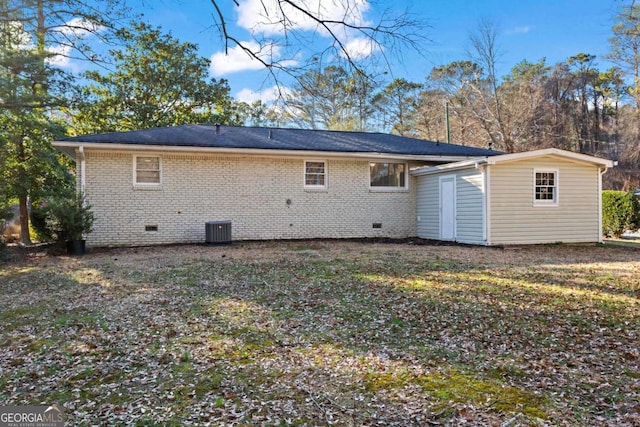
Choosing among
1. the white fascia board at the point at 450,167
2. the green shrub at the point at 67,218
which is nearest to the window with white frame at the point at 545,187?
the white fascia board at the point at 450,167

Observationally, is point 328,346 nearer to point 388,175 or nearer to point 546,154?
point 546,154

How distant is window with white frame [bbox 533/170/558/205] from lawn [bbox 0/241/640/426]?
474 cm

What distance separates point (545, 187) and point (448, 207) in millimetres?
2734

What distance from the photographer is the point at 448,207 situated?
12.9 meters

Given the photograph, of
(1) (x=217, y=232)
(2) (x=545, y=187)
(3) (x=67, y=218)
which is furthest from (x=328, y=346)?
(2) (x=545, y=187)

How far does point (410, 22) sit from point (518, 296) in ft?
12.6

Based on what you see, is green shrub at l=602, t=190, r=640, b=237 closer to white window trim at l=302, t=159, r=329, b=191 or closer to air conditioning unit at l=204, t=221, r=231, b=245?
white window trim at l=302, t=159, r=329, b=191

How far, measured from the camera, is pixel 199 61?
23406 mm

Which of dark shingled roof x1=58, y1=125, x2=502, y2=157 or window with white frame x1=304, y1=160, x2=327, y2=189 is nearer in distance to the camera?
dark shingled roof x1=58, y1=125, x2=502, y2=157

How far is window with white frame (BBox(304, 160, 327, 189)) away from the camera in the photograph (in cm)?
1377

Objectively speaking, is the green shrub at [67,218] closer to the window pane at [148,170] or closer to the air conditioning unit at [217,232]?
the window pane at [148,170]

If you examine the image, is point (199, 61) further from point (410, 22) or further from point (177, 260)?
point (410, 22)

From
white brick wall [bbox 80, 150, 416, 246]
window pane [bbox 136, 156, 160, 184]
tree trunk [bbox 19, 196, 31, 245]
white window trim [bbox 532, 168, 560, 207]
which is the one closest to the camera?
white window trim [bbox 532, 168, 560, 207]

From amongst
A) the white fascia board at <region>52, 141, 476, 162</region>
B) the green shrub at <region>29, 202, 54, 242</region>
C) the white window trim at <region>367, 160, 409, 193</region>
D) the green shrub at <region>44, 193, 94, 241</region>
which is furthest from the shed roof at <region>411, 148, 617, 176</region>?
the green shrub at <region>29, 202, 54, 242</region>
